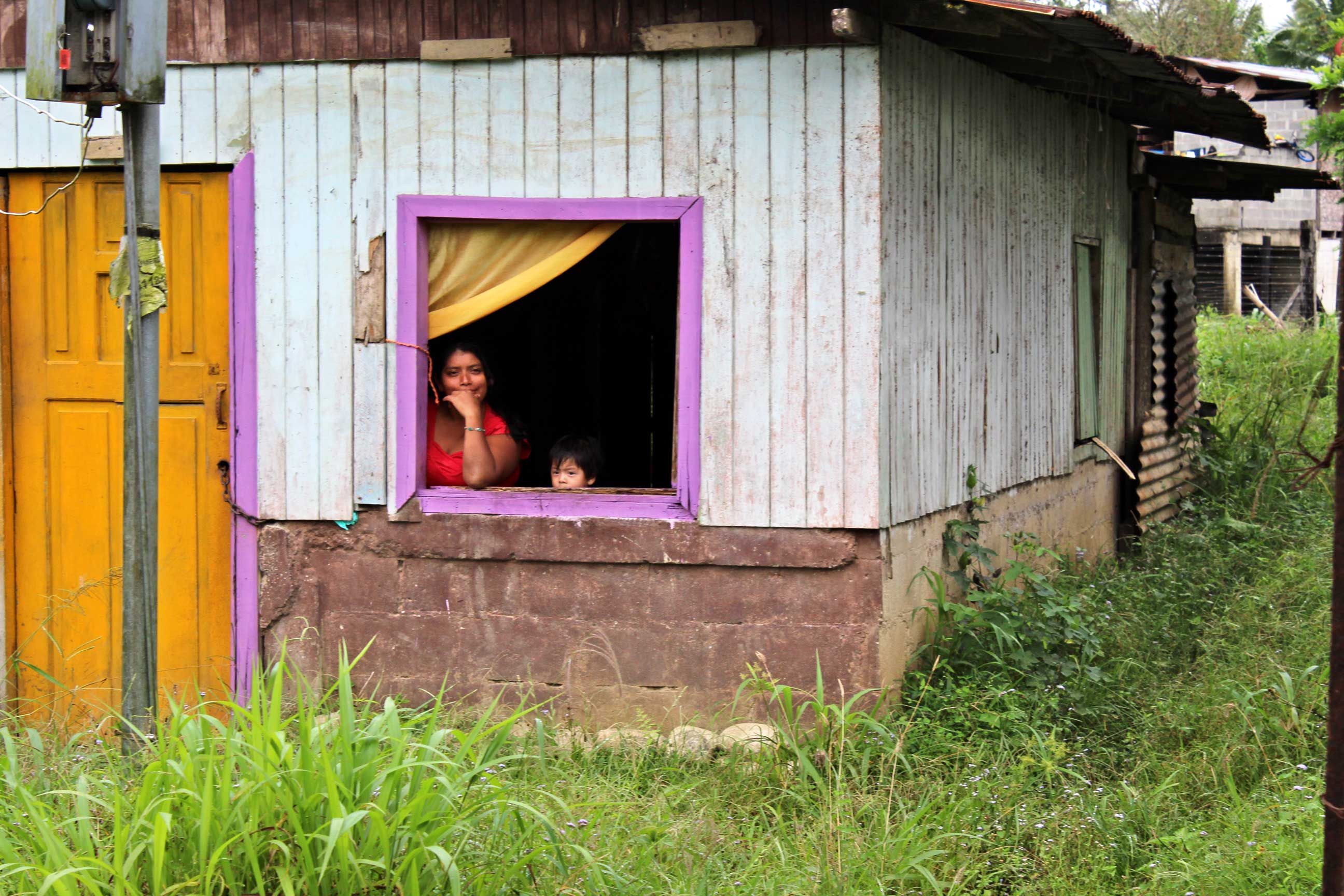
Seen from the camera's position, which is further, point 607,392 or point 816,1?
point 607,392

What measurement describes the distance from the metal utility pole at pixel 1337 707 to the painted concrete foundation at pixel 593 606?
99.0 inches

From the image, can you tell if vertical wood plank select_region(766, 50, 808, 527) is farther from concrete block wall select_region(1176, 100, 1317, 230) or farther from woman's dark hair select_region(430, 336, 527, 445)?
concrete block wall select_region(1176, 100, 1317, 230)

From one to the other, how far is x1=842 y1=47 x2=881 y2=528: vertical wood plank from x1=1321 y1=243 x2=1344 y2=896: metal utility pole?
2460 mm

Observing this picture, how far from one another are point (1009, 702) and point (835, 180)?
215 cm

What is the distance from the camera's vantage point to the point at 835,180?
17.0 feet

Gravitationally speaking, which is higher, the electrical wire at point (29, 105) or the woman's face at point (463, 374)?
the electrical wire at point (29, 105)

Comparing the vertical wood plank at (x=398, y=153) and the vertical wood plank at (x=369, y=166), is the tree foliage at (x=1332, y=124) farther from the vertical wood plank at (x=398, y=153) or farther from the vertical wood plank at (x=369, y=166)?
the vertical wood plank at (x=369, y=166)

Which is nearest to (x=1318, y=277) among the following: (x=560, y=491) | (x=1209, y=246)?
(x=1209, y=246)

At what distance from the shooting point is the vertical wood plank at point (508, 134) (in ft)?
17.7

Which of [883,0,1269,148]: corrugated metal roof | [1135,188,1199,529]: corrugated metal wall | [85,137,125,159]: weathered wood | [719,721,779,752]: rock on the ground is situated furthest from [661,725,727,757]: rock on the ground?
[1135,188,1199,529]: corrugated metal wall

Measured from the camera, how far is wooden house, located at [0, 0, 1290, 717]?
17.2 ft

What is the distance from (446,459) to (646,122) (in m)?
1.70

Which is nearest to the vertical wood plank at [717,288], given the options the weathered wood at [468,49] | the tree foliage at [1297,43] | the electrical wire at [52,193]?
the weathered wood at [468,49]

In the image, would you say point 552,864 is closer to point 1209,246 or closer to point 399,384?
point 399,384
